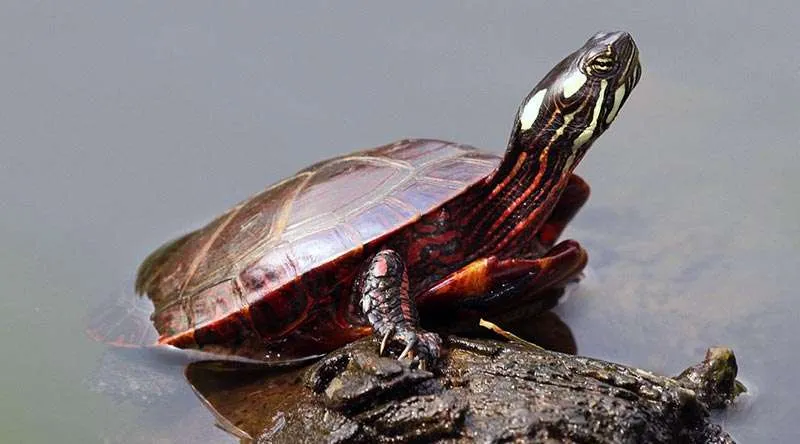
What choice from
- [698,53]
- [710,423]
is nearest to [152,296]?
[710,423]

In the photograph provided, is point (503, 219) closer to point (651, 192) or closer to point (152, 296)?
point (651, 192)

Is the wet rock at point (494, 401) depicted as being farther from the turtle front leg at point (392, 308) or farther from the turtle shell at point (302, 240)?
the turtle shell at point (302, 240)

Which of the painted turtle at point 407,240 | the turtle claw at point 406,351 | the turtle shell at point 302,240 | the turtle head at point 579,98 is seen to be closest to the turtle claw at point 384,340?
the turtle claw at point 406,351

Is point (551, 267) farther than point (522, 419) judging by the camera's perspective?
Yes

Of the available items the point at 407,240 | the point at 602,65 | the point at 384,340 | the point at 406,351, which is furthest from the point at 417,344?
the point at 602,65

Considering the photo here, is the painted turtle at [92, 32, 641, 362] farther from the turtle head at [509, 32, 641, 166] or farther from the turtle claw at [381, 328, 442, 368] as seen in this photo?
the turtle claw at [381, 328, 442, 368]
